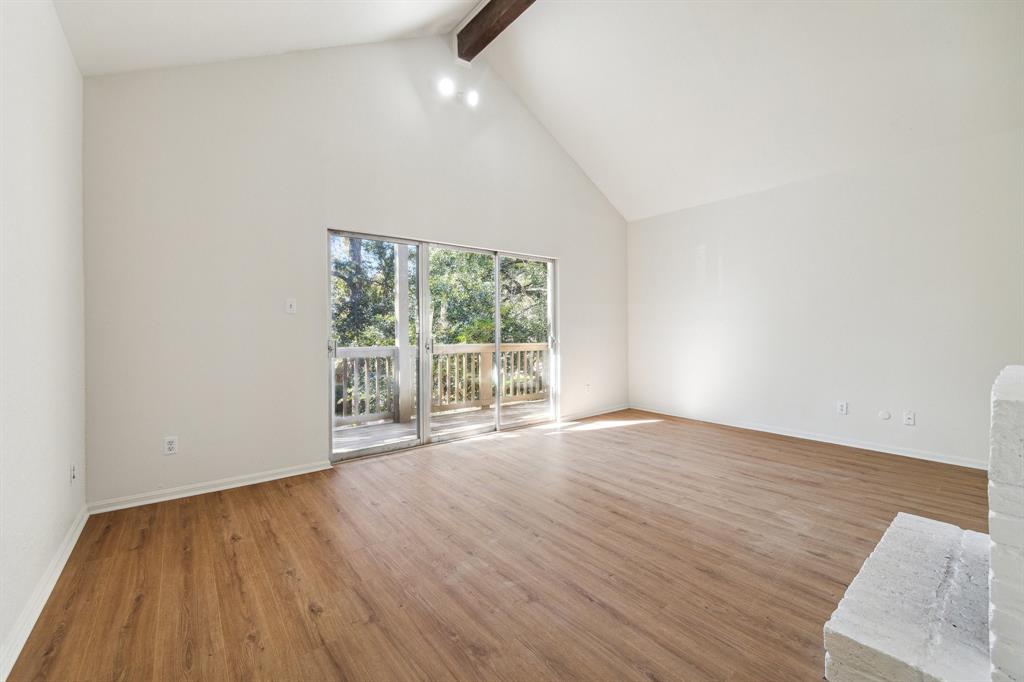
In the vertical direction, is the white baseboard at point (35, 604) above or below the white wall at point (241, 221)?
below

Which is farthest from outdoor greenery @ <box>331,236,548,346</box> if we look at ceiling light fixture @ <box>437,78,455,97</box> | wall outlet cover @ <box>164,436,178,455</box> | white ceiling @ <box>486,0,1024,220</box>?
white ceiling @ <box>486,0,1024,220</box>

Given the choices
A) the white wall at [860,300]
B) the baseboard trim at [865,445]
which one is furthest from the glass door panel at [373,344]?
the baseboard trim at [865,445]

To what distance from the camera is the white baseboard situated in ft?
4.69

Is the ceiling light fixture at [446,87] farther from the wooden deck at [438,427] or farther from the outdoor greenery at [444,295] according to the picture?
the wooden deck at [438,427]

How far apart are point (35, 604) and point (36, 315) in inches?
44.9

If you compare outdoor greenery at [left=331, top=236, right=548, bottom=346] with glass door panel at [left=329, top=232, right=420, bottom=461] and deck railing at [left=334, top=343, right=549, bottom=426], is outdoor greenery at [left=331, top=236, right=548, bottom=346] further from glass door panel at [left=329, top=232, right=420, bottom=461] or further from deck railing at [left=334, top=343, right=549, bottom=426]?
deck railing at [left=334, top=343, right=549, bottom=426]

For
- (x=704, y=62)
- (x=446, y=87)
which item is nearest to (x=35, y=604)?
(x=446, y=87)

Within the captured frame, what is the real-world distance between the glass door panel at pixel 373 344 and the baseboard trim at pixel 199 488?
0.29 meters

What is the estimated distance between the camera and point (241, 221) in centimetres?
319

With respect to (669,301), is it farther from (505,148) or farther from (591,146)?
(505,148)

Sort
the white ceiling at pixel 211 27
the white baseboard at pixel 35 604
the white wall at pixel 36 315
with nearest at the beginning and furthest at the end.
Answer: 1. the white baseboard at pixel 35 604
2. the white wall at pixel 36 315
3. the white ceiling at pixel 211 27

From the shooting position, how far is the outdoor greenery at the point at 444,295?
3752 mm

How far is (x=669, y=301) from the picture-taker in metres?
5.50

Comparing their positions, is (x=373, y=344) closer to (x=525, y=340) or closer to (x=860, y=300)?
(x=525, y=340)
